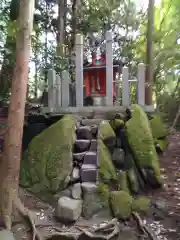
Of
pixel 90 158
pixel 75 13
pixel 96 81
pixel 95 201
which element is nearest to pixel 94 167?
pixel 90 158

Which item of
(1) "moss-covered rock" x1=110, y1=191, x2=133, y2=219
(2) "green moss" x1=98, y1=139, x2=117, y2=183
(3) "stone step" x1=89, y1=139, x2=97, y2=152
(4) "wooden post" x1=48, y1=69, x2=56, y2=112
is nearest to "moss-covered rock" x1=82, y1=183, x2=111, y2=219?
(1) "moss-covered rock" x1=110, y1=191, x2=133, y2=219

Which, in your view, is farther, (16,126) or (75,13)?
(75,13)

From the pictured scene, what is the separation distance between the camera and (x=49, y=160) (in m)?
5.14

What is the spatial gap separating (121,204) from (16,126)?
2296 millimetres

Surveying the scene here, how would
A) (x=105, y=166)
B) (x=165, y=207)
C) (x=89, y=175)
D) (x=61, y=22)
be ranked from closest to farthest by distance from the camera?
(x=165, y=207)
(x=89, y=175)
(x=105, y=166)
(x=61, y=22)

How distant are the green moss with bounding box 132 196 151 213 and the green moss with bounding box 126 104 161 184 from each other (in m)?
0.67

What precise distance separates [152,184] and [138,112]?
1.73 meters

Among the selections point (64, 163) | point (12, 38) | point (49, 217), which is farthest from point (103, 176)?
point (12, 38)

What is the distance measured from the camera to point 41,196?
4.84m

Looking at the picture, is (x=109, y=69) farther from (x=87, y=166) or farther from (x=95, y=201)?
(x=95, y=201)

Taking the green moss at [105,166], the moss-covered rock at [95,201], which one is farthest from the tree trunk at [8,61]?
the moss-covered rock at [95,201]

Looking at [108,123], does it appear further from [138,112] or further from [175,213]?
[175,213]

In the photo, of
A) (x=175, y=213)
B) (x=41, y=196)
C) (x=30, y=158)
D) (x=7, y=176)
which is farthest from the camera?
(x=30, y=158)

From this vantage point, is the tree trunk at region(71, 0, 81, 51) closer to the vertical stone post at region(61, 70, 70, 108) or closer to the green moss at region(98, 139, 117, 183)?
the vertical stone post at region(61, 70, 70, 108)
